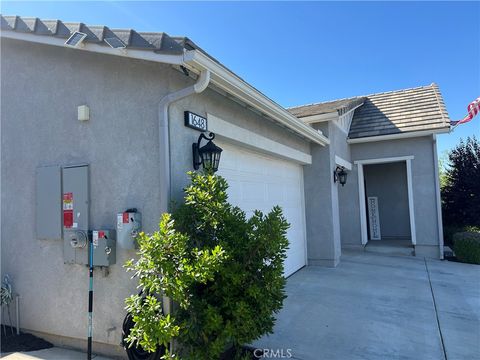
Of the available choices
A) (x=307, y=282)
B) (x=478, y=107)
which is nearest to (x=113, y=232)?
(x=307, y=282)

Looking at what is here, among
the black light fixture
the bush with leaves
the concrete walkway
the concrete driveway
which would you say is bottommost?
the concrete driveway

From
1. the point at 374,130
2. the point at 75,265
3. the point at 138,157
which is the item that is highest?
the point at 374,130

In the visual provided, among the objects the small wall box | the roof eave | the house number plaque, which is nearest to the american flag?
the roof eave

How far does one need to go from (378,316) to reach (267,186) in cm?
292

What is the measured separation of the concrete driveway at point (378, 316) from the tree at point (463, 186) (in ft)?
12.8

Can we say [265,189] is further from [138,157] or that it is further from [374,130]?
[374,130]

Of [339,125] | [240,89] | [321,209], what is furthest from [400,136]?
[240,89]

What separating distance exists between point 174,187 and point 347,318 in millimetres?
3238

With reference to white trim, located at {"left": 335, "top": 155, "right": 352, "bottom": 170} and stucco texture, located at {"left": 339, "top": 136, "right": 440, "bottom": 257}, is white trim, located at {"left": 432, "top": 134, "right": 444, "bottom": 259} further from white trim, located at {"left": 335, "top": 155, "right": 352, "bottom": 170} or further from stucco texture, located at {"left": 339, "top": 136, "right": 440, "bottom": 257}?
white trim, located at {"left": 335, "top": 155, "right": 352, "bottom": 170}

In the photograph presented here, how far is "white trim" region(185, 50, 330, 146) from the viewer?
3.31 meters

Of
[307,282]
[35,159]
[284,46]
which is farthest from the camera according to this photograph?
[284,46]

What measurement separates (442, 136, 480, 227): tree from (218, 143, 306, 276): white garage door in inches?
262

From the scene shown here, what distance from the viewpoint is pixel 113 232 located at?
3.69m

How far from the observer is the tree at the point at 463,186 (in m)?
11.1
